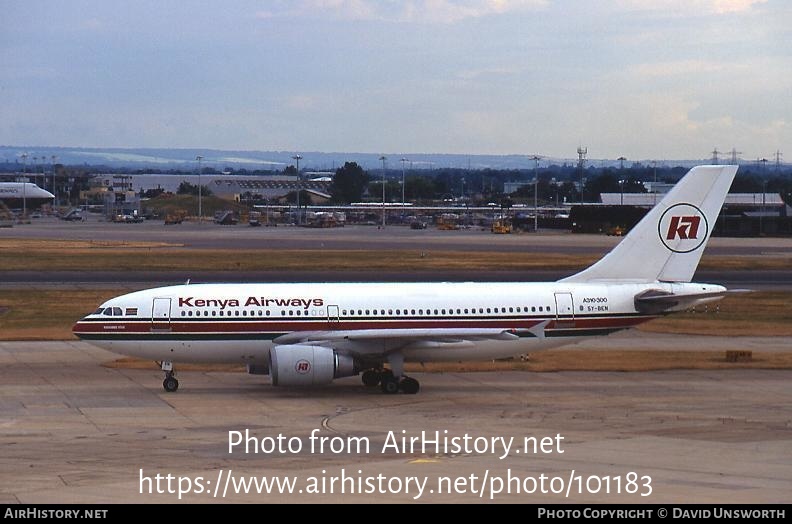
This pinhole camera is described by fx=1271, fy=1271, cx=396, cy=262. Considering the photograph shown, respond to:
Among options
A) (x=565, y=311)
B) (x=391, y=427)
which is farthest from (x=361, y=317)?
(x=391, y=427)

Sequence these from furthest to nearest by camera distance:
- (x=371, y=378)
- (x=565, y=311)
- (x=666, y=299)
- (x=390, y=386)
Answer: (x=666, y=299) < (x=565, y=311) < (x=371, y=378) < (x=390, y=386)

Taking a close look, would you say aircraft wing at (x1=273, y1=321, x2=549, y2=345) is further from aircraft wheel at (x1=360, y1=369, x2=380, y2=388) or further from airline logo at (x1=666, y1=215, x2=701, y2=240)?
airline logo at (x1=666, y1=215, x2=701, y2=240)

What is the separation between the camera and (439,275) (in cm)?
8850

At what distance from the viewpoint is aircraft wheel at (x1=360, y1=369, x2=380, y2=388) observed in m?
41.8

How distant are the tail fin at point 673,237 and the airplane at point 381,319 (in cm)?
5

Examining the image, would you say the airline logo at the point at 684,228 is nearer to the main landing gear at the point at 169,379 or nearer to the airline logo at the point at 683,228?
the airline logo at the point at 683,228

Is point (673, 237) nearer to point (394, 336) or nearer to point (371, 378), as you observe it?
point (394, 336)

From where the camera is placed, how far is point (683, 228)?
146 ft

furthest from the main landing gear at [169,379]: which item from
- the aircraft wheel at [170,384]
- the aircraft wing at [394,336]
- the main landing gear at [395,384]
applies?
the main landing gear at [395,384]

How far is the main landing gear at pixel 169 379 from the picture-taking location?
41.1 m

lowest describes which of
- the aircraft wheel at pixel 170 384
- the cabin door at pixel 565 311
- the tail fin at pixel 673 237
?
the aircraft wheel at pixel 170 384

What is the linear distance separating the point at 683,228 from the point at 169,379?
724 inches
